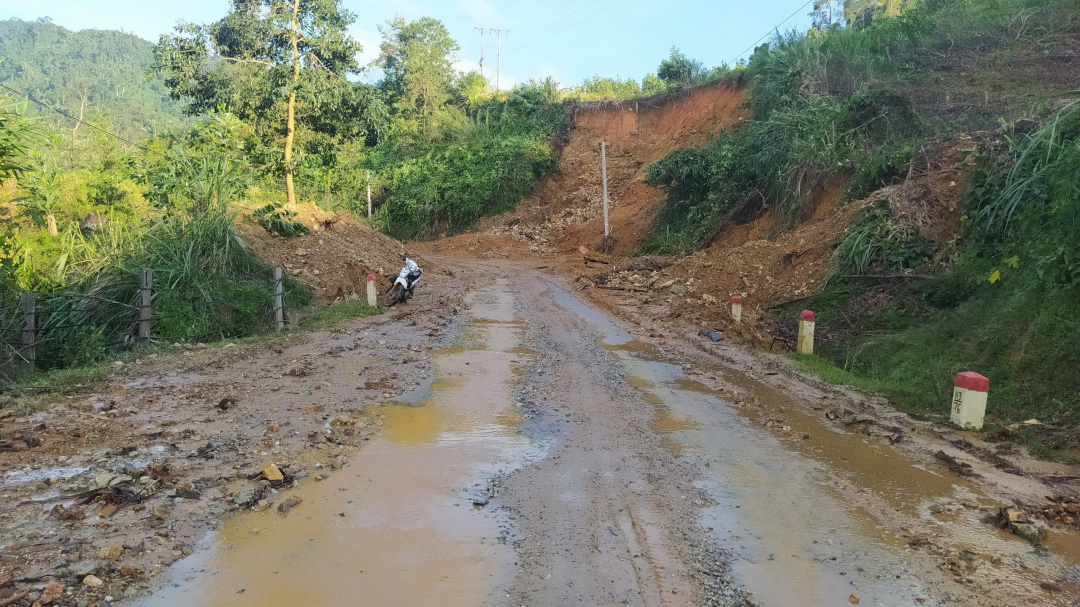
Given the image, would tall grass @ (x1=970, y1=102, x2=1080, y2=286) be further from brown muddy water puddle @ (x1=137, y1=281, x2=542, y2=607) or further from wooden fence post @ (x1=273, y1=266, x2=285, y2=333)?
wooden fence post @ (x1=273, y1=266, x2=285, y2=333)

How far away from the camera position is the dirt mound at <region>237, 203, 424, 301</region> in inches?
632

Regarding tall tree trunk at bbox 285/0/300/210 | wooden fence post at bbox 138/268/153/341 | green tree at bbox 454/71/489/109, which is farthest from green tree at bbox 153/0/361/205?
green tree at bbox 454/71/489/109

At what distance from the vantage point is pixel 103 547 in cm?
395

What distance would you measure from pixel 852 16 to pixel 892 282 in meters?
38.7

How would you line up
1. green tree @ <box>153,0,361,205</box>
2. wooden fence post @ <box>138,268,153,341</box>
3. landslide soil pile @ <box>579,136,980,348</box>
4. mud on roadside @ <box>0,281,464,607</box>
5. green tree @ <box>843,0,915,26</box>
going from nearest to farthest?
mud on roadside @ <box>0,281,464,607</box>, wooden fence post @ <box>138,268,153,341</box>, landslide soil pile @ <box>579,136,980,348</box>, green tree @ <box>153,0,361,205</box>, green tree @ <box>843,0,915,26</box>

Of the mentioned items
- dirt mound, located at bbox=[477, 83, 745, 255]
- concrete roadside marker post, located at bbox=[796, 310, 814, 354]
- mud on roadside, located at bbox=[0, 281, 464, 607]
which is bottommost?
mud on roadside, located at bbox=[0, 281, 464, 607]

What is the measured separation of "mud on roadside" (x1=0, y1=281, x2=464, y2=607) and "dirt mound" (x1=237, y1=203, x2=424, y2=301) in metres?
6.31

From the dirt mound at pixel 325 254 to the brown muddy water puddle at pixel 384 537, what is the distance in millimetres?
10256

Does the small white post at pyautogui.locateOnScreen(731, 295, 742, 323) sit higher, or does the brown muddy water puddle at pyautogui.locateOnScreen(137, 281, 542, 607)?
the small white post at pyautogui.locateOnScreen(731, 295, 742, 323)

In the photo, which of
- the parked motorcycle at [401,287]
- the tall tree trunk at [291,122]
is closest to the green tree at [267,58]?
the tall tree trunk at [291,122]

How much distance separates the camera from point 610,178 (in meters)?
33.7

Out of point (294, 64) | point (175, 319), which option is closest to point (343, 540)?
point (175, 319)

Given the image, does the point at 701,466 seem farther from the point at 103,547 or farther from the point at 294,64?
the point at 294,64

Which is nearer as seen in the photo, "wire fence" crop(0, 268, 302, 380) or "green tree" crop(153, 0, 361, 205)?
"wire fence" crop(0, 268, 302, 380)
